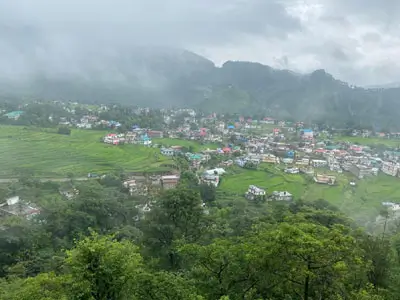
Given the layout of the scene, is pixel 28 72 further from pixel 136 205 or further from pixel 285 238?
pixel 285 238

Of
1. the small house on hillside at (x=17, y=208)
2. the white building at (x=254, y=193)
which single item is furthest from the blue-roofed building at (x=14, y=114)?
the white building at (x=254, y=193)

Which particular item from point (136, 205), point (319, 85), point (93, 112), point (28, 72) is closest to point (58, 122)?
point (93, 112)

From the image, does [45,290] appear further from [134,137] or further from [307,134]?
[307,134]

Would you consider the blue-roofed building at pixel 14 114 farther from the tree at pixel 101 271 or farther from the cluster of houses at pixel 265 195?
the tree at pixel 101 271

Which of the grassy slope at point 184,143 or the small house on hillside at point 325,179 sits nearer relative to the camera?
the small house on hillside at point 325,179

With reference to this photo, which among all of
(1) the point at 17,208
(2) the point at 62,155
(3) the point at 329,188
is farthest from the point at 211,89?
(1) the point at 17,208

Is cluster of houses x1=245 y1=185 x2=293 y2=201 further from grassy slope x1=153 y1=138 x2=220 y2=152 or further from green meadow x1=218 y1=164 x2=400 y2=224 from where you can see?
grassy slope x1=153 y1=138 x2=220 y2=152

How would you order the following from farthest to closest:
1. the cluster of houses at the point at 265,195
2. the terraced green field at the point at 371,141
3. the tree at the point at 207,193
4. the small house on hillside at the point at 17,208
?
the terraced green field at the point at 371,141 < the tree at the point at 207,193 < the cluster of houses at the point at 265,195 < the small house on hillside at the point at 17,208

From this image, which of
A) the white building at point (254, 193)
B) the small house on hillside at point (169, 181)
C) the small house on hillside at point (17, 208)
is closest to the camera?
the small house on hillside at point (17, 208)
